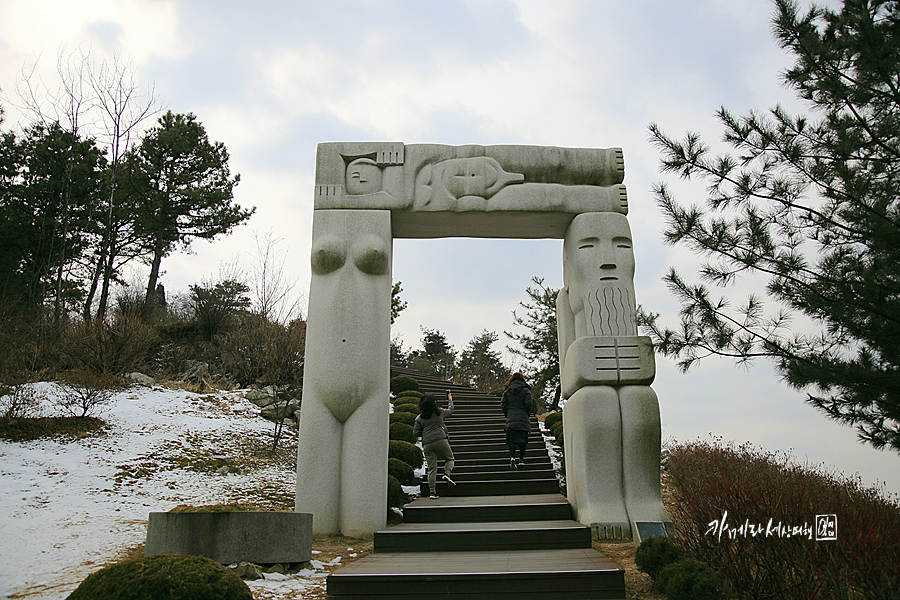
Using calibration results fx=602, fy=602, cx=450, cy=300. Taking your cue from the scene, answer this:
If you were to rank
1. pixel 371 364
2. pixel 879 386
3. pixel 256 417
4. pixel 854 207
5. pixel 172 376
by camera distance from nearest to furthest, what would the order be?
pixel 879 386
pixel 854 207
pixel 371 364
pixel 256 417
pixel 172 376

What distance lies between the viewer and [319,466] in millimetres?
6215

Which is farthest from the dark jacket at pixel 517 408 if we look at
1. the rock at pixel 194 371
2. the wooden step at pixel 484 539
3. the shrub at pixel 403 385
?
the rock at pixel 194 371

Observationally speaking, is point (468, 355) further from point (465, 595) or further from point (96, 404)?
point (465, 595)

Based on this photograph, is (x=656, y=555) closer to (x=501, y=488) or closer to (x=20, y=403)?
(x=501, y=488)

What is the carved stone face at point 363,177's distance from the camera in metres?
6.91

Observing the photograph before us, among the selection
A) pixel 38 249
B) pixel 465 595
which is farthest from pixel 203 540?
pixel 38 249

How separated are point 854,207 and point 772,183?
0.61m

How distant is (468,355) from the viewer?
2756 centimetres

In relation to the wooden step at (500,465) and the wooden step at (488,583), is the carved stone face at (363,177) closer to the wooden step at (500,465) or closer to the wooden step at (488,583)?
the wooden step at (488,583)

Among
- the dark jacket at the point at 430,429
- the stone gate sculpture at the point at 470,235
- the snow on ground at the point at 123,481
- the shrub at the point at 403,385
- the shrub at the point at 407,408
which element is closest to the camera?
the snow on ground at the point at 123,481

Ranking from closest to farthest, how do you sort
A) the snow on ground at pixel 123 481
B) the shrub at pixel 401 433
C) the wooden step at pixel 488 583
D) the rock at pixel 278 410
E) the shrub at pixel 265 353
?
the wooden step at pixel 488 583 < the snow on ground at pixel 123 481 < the shrub at pixel 401 433 < the rock at pixel 278 410 < the shrub at pixel 265 353

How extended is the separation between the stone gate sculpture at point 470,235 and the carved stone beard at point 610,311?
0.01m

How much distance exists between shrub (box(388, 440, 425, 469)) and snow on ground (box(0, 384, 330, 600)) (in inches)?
58.3

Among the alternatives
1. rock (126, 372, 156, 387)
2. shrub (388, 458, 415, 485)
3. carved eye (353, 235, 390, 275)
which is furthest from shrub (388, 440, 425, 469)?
rock (126, 372, 156, 387)
